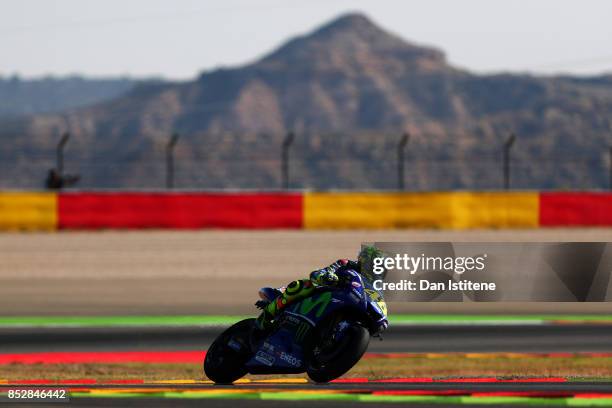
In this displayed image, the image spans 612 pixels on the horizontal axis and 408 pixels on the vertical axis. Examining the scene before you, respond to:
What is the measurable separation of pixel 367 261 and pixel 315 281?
0.44 m

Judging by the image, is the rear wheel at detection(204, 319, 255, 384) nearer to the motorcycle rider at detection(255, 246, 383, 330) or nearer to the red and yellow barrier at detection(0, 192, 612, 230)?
the motorcycle rider at detection(255, 246, 383, 330)

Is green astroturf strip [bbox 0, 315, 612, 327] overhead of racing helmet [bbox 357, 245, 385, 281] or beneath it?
beneath

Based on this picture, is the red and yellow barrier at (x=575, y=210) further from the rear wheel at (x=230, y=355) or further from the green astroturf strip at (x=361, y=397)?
the green astroturf strip at (x=361, y=397)

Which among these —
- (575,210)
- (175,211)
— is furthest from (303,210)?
(575,210)

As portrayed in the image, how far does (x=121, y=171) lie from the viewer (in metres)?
156

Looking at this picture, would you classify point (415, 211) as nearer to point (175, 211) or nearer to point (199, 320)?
point (175, 211)

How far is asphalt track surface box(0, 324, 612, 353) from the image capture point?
13.0m

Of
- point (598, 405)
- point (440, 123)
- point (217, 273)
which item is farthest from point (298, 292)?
point (440, 123)

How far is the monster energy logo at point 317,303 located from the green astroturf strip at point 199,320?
6435 millimetres

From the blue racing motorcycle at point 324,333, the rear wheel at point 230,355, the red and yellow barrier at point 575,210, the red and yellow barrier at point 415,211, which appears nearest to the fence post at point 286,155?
the red and yellow barrier at point 415,211

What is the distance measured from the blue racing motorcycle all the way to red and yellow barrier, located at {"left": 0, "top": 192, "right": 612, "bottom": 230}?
15563 mm

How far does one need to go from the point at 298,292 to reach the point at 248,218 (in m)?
15.7

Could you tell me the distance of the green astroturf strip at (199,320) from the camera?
14914 mm

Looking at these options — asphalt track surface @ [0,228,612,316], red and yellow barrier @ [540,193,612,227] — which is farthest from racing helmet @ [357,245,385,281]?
red and yellow barrier @ [540,193,612,227]
